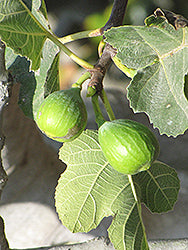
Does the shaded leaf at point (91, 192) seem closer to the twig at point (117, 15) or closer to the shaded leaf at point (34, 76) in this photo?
the shaded leaf at point (34, 76)

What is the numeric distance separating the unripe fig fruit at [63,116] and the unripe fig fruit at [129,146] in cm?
5

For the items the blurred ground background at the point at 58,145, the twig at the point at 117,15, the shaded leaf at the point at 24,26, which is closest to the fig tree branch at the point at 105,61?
the twig at the point at 117,15

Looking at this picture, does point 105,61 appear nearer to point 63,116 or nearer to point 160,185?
point 63,116

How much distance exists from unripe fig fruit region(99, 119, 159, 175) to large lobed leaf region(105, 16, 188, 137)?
48mm

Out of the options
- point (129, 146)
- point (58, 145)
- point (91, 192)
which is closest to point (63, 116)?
point (129, 146)

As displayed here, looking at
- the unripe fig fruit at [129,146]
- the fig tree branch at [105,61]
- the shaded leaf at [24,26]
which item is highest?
the shaded leaf at [24,26]

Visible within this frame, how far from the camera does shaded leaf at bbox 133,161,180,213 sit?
2.31 feet

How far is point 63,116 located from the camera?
479mm

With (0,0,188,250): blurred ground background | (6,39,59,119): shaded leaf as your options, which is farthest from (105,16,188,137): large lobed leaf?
(0,0,188,250): blurred ground background

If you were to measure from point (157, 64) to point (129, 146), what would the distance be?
14 centimetres

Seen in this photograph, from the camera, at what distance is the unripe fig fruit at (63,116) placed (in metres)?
0.48

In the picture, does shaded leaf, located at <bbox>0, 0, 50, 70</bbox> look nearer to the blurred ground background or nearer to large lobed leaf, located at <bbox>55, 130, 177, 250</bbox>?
large lobed leaf, located at <bbox>55, 130, 177, 250</bbox>

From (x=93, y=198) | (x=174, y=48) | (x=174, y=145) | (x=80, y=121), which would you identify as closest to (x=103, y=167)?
(x=93, y=198)

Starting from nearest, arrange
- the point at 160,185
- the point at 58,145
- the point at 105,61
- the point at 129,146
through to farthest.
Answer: the point at 129,146 → the point at 105,61 → the point at 160,185 → the point at 58,145
